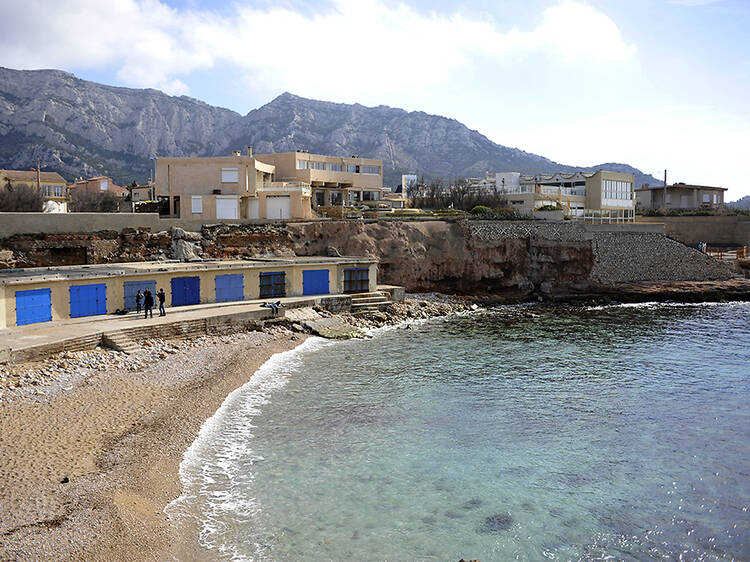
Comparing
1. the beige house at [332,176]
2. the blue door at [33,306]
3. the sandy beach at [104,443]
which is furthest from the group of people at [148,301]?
the beige house at [332,176]

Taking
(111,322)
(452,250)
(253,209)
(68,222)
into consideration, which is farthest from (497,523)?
(253,209)

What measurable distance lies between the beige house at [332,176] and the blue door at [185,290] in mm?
26335

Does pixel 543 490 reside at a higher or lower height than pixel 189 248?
lower

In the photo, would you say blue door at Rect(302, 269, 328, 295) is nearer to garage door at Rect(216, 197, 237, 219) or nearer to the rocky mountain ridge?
garage door at Rect(216, 197, 237, 219)

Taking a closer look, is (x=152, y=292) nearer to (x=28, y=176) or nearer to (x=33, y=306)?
(x=33, y=306)

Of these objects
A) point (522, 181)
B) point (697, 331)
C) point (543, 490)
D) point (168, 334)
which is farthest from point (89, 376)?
point (522, 181)

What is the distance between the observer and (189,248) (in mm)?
41219

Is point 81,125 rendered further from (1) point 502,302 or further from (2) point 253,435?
(2) point 253,435

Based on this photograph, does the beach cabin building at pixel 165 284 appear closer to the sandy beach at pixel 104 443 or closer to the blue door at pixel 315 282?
the blue door at pixel 315 282

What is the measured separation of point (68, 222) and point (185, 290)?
1193cm

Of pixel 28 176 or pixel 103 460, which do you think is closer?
pixel 103 460

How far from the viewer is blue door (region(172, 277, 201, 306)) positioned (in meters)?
32.2

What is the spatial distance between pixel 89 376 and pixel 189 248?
70.6 ft

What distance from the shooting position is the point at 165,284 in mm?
31672
